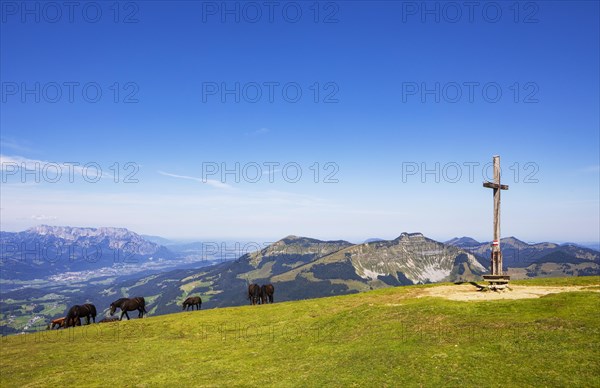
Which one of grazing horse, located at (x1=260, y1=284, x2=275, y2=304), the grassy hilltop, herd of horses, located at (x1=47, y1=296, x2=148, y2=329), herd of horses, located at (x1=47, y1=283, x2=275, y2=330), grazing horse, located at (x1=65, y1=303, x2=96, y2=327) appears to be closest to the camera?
the grassy hilltop

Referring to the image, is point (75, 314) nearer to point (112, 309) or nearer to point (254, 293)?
point (112, 309)

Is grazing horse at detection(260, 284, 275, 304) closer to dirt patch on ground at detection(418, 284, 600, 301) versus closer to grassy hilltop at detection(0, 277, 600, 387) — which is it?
grassy hilltop at detection(0, 277, 600, 387)

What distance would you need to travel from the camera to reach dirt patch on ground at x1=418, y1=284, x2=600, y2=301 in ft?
97.2

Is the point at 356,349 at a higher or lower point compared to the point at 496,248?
lower

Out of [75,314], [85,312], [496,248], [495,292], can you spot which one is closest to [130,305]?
[85,312]

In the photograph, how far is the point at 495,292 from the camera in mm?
32188

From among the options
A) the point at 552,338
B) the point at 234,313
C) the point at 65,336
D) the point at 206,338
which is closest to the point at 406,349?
the point at 552,338

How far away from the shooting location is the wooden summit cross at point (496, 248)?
32781 mm

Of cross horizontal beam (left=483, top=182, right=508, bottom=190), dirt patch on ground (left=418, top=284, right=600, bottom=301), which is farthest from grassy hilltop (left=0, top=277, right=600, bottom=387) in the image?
cross horizontal beam (left=483, top=182, right=508, bottom=190)

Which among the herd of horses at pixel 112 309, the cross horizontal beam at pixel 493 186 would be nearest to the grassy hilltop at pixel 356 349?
the herd of horses at pixel 112 309

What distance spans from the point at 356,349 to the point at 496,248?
2058 centimetres

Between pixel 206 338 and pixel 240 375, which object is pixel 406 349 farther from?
pixel 206 338

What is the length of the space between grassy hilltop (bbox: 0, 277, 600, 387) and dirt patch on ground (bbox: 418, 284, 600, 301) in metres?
1.52

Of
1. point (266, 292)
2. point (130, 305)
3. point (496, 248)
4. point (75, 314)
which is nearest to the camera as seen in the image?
point (496, 248)
